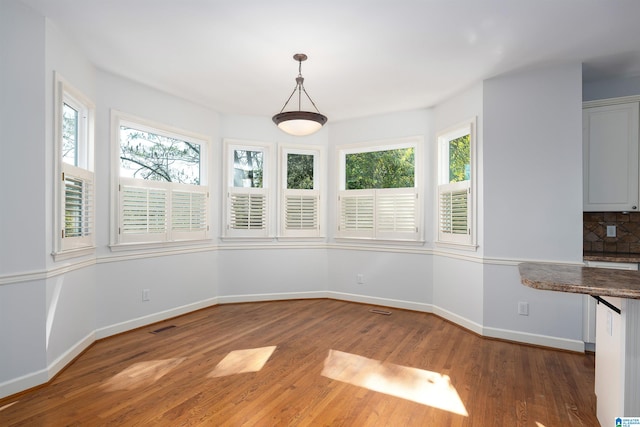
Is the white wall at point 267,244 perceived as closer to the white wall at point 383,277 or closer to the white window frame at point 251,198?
the white wall at point 383,277

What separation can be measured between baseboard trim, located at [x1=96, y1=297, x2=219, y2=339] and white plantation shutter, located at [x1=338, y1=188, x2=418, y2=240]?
2214mm

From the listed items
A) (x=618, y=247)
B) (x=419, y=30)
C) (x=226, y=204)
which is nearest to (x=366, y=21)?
(x=419, y=30)

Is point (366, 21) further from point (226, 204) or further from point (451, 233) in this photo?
point (226, 204)

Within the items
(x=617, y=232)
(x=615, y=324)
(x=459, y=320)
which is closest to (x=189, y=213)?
(x=459, y=320)

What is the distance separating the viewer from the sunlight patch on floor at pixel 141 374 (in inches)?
107

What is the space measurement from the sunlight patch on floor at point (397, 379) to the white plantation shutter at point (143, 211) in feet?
8.20

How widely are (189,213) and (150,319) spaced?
4.47ft

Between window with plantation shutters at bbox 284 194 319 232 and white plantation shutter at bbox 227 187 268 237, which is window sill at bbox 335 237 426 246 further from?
white plantation shutter at bbox 227 187 268 237

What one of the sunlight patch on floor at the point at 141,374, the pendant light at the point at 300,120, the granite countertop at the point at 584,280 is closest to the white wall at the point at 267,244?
the sunlight patch on floor at the point at 141,374

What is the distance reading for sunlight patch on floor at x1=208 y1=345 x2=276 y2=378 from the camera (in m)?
2.99

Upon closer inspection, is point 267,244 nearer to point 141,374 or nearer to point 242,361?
point 242,361

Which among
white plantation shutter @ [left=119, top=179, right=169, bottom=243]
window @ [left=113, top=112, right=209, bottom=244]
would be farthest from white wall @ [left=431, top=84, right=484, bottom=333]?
white plantation shutter @ [left=119, top=179, right=169, bottom=243]

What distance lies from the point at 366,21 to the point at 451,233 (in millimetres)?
2709

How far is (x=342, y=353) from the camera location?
341 centimetres
